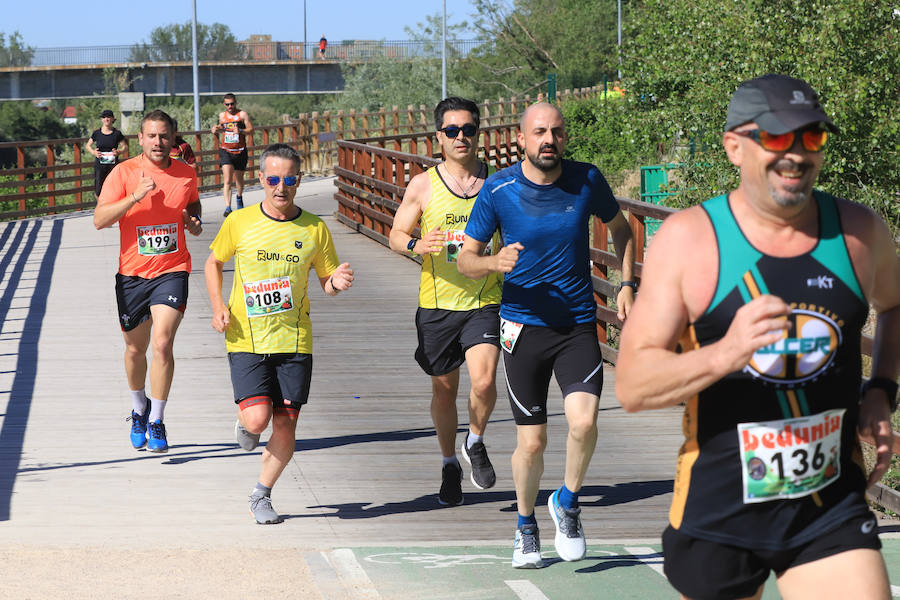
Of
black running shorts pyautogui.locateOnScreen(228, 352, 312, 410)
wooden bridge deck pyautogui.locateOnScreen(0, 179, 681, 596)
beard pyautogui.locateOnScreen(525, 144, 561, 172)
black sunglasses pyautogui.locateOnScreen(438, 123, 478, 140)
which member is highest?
black sunglasses pyautogui.locateOnScreen(438, 123, 478, 140)

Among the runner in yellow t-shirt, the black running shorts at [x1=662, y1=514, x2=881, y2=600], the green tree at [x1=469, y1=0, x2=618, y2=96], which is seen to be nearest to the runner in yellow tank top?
the runner in yellow t-shirt

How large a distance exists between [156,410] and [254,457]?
0.66 meters

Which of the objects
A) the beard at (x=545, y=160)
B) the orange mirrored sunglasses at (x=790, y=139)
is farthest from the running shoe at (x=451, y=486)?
the orange mirrored sunglasses at (x=790, y=139)

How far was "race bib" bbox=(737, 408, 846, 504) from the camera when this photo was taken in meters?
3.44

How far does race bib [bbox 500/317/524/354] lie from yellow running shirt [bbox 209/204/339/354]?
3.63 ft

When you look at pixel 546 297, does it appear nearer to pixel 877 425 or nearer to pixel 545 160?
pixel 545 160

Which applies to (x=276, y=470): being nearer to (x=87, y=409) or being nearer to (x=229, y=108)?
(x=87, y=409)

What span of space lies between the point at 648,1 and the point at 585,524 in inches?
747

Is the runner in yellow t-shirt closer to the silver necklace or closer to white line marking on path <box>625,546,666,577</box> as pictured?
the silver necklace

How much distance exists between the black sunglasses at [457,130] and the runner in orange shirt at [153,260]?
1.94 meters

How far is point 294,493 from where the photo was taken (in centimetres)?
753

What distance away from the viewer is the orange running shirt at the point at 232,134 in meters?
23.2

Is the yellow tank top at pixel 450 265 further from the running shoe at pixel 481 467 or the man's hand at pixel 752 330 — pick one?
the man's hand at pixel 752 330

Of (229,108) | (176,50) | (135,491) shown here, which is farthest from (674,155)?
(176,50)
